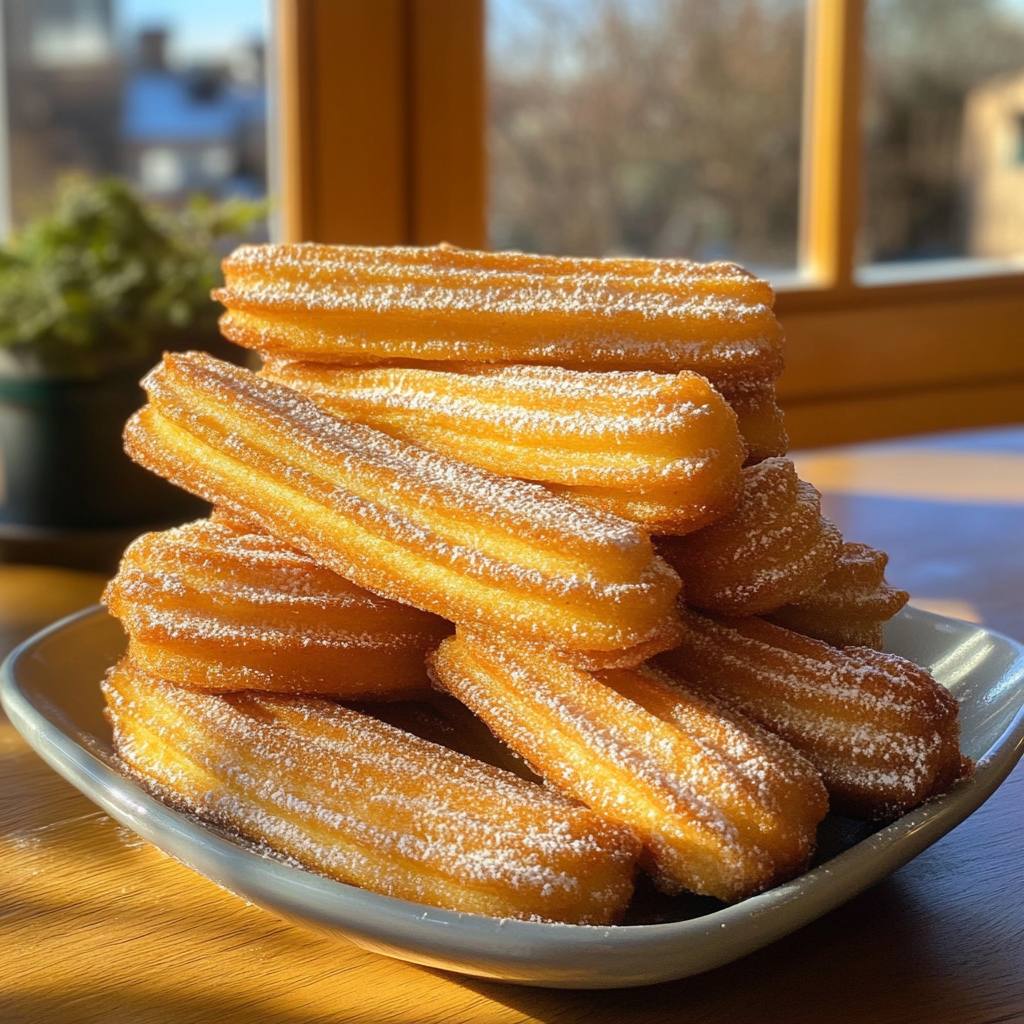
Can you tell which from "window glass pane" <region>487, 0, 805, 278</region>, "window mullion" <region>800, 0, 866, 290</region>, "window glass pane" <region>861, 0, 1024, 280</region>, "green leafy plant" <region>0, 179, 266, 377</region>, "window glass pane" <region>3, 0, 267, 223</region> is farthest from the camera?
"window glass pane" <region>861, 0, 1024, 280</region>

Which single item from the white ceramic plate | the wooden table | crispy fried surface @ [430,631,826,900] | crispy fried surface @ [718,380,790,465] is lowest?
the wooden table

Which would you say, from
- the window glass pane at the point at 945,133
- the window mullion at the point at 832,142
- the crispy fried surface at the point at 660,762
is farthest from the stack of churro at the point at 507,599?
the window glass pane at the point at 945,133

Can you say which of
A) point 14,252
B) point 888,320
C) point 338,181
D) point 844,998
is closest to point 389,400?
point 844,998

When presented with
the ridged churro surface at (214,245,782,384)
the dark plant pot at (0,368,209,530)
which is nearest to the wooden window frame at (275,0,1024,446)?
the dark plant pot at (0,368,209,530)

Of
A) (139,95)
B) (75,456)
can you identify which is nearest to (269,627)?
(75,456)

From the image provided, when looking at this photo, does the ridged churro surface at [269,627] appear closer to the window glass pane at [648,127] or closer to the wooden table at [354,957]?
the wooden table at [354,957]

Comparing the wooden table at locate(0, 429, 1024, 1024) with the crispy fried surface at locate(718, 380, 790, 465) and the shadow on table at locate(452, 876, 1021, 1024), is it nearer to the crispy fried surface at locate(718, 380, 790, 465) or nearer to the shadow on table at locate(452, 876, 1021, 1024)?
the shadow on table at locate(452, 876, 1021, 1024)
